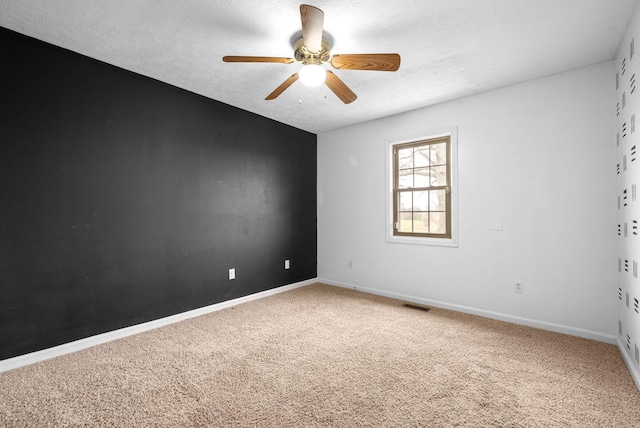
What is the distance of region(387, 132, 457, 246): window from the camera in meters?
3.73

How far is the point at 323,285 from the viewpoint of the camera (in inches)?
193

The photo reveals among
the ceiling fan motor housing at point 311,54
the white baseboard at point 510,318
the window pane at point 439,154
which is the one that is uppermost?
the ceiling fan motor housing at point 311,54

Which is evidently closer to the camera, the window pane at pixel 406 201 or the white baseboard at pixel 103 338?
the white baseboard at pixel 103 338

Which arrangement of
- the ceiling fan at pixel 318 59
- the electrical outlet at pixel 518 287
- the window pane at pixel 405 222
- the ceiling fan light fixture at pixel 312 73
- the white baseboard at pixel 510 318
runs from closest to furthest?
1. the ceiling fan at pixel 318 59
2. the ceiling fan light fixture at pixel 312 73
3. the white baseboard at pixel 510 318
4. the electrical outlet at pixel 518 287
5. the window pane at pixel 405 222

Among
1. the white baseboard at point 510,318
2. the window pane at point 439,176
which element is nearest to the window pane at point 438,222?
the window pane at point 439,176

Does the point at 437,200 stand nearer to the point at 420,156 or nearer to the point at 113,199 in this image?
the point at 420,156

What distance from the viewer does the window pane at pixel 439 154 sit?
12.5 feet

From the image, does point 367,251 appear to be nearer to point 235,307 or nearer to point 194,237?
point 235,307

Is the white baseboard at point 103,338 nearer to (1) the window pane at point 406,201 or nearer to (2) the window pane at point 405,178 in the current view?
(1) the window pane at point 406,201

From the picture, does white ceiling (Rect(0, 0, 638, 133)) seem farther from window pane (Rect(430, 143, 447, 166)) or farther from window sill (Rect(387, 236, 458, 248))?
window sill (Rect(387, 236, 458, 248))

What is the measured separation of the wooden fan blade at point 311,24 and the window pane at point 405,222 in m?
2.71

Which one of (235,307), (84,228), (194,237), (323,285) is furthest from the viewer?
(323,285)

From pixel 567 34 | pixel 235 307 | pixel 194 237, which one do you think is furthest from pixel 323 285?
pixel 567 34

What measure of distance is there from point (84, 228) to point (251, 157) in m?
2.08
